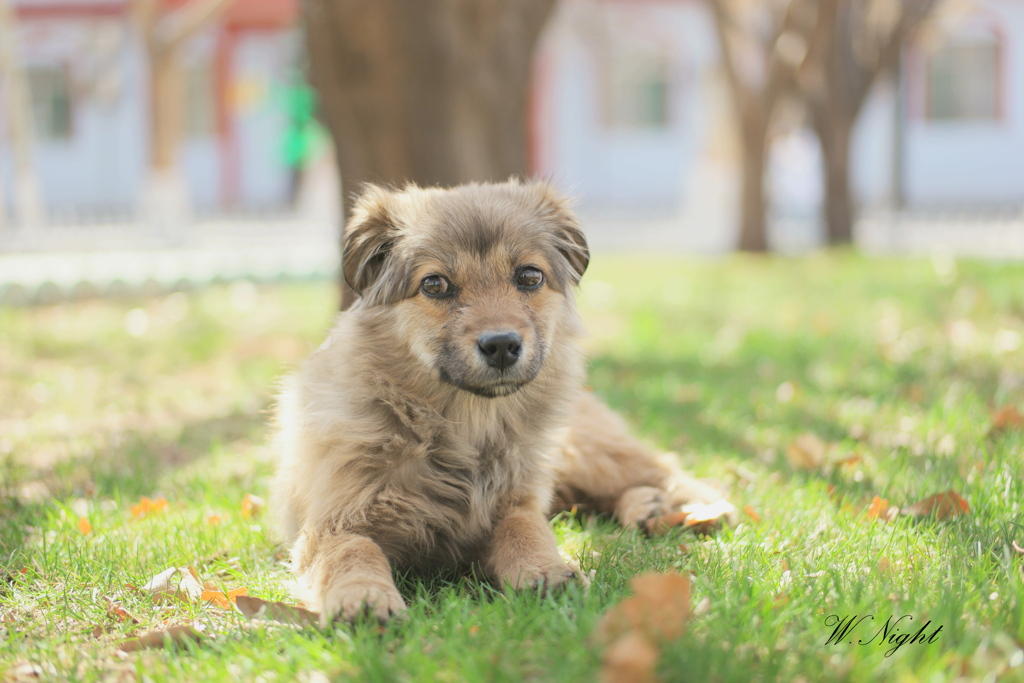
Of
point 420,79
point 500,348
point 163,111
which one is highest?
point 163,111

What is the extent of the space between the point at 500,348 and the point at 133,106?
28.5m

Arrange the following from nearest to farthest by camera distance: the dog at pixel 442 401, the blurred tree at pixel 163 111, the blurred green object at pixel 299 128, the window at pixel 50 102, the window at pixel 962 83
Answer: the dog at pixel 442 401 < the blurred tree at pixel 163 111 < the window at pixel 962 83 < the blurred green object at pixel 299 128 < the window at pixel 50 102

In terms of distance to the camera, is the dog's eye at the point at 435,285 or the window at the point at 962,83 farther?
the window at the point at 962,83

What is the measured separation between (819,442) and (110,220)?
71.8 ft

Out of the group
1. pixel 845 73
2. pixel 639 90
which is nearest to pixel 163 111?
pixel 845 73

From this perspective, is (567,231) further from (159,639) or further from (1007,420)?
(1007,420)

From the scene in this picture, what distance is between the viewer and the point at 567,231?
3418mm

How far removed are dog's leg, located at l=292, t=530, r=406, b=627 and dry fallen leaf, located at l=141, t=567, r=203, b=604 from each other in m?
0.34

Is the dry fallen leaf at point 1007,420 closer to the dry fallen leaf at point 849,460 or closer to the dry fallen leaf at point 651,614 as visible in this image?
the dry fallen leaf at point 849,460

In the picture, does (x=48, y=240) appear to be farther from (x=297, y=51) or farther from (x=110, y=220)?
(x=297, y=51)

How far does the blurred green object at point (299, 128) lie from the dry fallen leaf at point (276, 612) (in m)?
26.5

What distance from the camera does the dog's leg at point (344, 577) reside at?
245 centimetres

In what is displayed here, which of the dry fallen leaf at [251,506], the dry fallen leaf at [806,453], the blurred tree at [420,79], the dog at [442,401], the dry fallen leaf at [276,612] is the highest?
the blurred tree at [420,79]

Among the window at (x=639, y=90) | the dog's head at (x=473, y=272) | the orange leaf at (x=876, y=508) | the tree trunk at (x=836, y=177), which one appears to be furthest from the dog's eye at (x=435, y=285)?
the window at (x=639, y=90)
